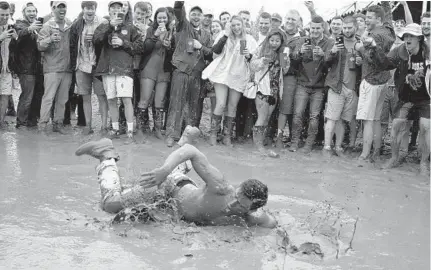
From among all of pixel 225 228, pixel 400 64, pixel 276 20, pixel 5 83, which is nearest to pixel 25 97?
pixel 5 83

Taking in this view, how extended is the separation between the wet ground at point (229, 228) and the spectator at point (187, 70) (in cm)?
96

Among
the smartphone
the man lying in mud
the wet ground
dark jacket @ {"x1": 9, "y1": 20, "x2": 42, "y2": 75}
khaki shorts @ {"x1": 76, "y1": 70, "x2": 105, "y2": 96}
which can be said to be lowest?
the wet ground

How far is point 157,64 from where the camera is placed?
836 cm

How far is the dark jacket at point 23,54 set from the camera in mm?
8578

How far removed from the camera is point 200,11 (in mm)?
8492

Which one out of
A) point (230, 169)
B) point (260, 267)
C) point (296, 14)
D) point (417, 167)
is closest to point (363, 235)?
point (260, 267)

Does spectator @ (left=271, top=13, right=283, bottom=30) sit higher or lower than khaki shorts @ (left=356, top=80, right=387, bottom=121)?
higher

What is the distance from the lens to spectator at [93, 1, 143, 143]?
8.02m

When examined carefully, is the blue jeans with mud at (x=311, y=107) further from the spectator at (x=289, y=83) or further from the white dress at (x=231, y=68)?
the white dress at (x=231, y=68)

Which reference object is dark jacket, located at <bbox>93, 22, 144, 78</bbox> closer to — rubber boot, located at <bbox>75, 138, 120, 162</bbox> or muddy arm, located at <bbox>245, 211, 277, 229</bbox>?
rubber boot, located at <bbox>75, 138, 120, 162</bbox>

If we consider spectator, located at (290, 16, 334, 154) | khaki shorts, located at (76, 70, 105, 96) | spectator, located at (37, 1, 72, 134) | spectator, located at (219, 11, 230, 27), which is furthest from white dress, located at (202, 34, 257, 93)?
spectator, located at (37, 1, 72, 134)

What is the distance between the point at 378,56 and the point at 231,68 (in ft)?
6.92

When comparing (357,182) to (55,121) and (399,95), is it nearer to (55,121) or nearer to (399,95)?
(399,95)

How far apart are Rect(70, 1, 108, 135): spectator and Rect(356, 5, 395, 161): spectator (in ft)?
12.6
